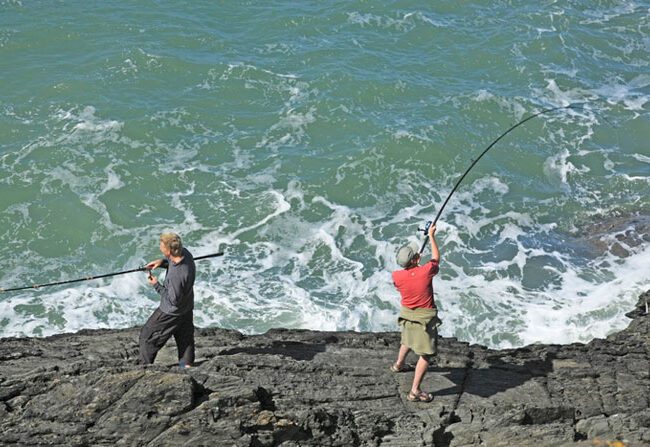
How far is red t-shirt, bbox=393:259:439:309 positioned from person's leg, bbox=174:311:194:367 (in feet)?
6.94

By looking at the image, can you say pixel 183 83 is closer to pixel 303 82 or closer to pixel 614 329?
pixel 303 82

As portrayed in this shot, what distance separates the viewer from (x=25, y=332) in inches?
587

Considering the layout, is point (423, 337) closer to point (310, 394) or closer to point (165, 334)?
point (310, 394)

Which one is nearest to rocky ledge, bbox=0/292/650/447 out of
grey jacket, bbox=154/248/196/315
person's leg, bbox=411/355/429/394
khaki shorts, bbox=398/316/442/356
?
person's leg, bbox=411/355/429/394

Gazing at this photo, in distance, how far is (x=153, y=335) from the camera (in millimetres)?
9750

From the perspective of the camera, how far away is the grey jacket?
31.0 ft

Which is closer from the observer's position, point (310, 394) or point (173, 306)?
point (310, 394)

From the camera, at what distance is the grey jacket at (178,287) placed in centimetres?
946

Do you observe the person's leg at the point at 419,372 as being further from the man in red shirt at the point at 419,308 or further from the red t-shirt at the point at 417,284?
the red t-shirt at the point at 417,284

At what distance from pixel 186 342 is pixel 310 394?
141 cm

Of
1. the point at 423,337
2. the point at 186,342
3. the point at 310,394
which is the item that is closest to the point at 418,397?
the point at 423,337

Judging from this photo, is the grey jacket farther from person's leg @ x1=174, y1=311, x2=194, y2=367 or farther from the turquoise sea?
the turquoise sea

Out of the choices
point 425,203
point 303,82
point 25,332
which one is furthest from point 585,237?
point 25,332

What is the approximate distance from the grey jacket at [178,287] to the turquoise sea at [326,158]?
5547mm
